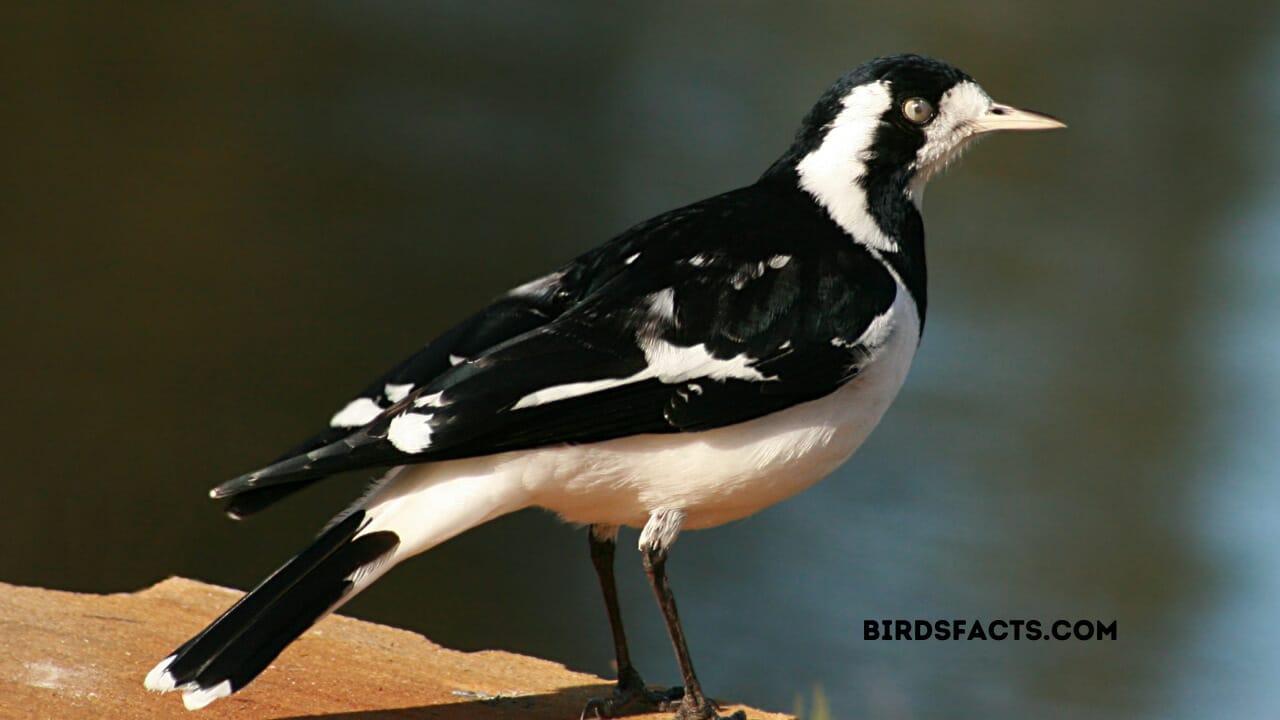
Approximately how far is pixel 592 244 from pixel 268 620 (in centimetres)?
644

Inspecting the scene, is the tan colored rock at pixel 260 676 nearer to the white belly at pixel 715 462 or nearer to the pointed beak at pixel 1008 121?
the white belly at pixel 715 462

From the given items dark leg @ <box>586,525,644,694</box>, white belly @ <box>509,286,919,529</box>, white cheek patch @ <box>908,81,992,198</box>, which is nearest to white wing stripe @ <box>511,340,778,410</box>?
white belly @ <box>509,286,919,529</box>

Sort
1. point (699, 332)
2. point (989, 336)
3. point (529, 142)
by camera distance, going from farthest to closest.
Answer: point (529, 142) < point (989, 336) < point (699, 332)

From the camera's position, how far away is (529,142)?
450 inches

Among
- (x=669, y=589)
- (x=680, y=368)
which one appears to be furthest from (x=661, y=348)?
(x=669, y=589)

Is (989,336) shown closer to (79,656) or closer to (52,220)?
(52,220)

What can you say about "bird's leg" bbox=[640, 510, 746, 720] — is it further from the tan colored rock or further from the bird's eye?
the bird's eye

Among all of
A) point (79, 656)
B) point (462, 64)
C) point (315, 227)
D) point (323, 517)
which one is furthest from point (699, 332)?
point (462, 64)

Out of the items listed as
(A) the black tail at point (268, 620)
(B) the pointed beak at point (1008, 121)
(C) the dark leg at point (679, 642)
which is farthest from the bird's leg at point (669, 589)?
(B) the pointed beak at point (1008, 121)

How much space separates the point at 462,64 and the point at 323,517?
447 centimetres

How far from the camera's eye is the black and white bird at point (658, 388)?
13.1ft

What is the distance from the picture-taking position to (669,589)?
4512 mm

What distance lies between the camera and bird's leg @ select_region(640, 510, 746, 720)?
4.37 metres

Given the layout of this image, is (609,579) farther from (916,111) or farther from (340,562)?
(916,111)
